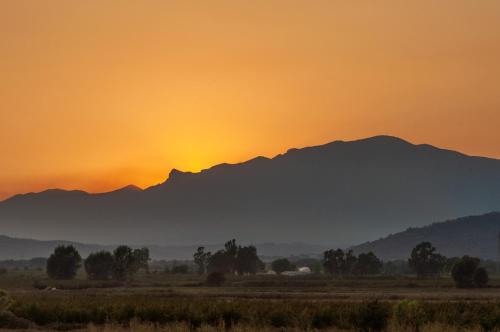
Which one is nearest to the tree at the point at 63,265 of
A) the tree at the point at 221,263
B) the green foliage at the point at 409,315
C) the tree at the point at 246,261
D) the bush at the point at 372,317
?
the tree at the point at 221,263

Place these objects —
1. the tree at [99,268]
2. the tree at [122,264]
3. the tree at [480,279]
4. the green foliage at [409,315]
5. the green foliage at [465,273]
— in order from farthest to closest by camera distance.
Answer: the tree at [99,268]
the tree at [122,264]
the green foliage at [465,273]
the tree at [480,279]
the green foliage at [409,315]

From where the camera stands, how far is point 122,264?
147750 mm

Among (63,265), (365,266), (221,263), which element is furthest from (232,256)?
(63,265)

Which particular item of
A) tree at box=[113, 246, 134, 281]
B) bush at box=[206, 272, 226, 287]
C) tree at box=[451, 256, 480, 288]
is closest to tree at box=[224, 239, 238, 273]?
tree at box=[113, 246, 134, 281]

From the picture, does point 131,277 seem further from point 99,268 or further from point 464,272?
point 464,272

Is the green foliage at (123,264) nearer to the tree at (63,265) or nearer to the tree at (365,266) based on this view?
the tree at (63,265)

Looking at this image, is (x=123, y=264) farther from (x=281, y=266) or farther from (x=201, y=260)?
(x=281, y=266)

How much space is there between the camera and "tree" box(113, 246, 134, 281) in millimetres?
146750

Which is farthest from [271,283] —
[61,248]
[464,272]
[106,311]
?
[106,311]

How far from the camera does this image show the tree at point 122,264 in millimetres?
146750

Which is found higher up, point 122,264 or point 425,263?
point 122,264

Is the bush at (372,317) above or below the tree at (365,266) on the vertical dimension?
below

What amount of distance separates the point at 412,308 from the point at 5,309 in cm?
2531

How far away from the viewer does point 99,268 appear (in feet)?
497
